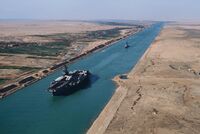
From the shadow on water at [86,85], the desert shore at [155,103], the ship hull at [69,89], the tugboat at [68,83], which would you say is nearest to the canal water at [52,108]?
the shadow on water at [86,85]

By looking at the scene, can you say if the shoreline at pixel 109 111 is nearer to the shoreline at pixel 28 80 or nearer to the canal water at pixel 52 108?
the canal water at pixel 52 108

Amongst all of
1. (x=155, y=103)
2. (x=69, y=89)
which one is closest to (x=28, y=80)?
(x=69, y=89)

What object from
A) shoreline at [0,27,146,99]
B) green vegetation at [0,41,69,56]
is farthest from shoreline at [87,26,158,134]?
green vegetation at [0,41,69,56]

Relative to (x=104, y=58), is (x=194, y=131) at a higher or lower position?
higher

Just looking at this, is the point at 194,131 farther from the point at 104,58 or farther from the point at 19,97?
the point at 104,58

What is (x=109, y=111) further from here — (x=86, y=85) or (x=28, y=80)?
(x=28, y=80)

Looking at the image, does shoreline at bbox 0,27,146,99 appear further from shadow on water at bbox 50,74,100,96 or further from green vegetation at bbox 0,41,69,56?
green vegetation at bbox 0,41,69,56

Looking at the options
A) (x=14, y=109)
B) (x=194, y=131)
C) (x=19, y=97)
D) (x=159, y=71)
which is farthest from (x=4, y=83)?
(x=194, y=131)
